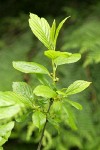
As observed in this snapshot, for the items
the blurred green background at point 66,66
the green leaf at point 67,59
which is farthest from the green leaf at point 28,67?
the blurred green background at point 66,66

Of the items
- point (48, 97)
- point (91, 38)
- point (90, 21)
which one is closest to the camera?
point (48, 97)

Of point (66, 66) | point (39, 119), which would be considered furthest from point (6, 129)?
point (66, 66)

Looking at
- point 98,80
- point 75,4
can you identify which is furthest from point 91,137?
point 75,4

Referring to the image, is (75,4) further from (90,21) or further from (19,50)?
(19,50)

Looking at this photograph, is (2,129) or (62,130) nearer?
(2,129)

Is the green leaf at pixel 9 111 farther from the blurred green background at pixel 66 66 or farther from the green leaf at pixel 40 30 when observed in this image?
the blurred green background at pixel 66 66

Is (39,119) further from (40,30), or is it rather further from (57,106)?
(40,30)
